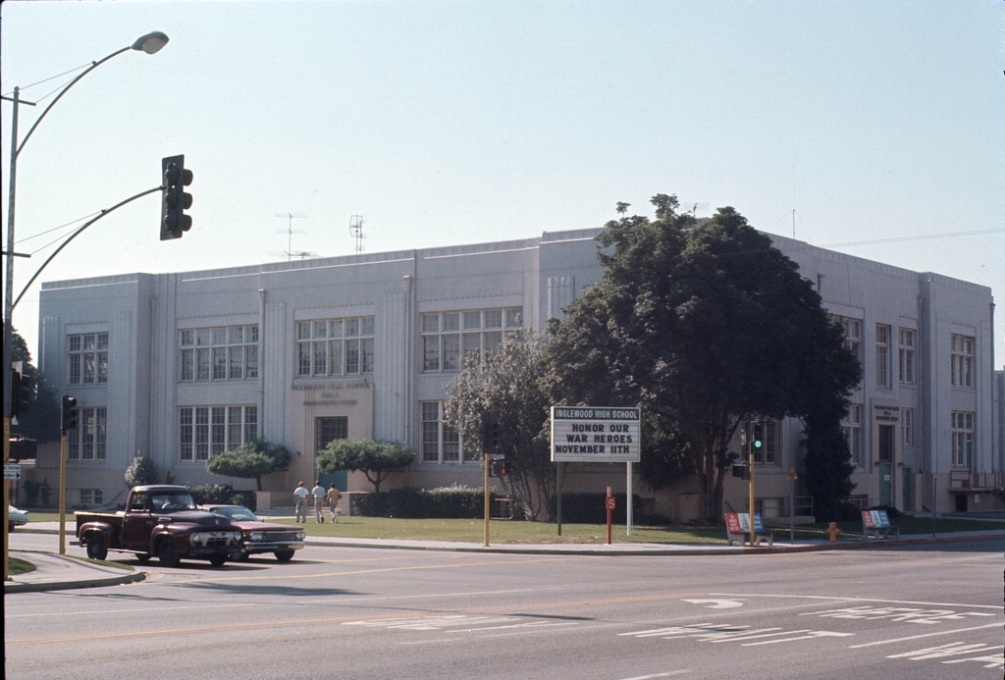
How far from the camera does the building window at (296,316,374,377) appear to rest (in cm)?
5628

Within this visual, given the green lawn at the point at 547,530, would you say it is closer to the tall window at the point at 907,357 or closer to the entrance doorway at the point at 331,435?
the entrance doorway at the point at 331,435

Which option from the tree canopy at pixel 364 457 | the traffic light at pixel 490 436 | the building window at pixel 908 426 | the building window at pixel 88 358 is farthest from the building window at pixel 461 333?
the building window at pixel 908 426

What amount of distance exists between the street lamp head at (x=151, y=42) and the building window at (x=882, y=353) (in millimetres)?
43350

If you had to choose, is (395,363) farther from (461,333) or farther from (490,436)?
(490,436)

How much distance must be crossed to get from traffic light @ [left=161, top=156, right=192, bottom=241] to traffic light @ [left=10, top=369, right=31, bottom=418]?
3415 millimetres

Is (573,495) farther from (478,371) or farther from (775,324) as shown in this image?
(775,324)

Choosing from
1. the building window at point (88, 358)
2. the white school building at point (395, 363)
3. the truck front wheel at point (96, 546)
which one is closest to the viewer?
the truck front wheel at point (96, 546)

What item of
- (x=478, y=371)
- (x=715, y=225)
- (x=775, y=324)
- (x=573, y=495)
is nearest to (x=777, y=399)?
(x=775, y=324)

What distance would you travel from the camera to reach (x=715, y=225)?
136ft

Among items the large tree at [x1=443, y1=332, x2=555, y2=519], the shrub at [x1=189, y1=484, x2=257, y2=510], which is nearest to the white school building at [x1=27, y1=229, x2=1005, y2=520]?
the shrub at [x1=189, y1=484, x2=257, y2=510]

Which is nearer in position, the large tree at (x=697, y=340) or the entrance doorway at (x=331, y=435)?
the large tree at (x=697, y=340)

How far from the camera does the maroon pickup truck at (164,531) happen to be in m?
26.4

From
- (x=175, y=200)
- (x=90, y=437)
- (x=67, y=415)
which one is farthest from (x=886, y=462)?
(x=175, y=200)

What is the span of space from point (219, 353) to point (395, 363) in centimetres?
1175
